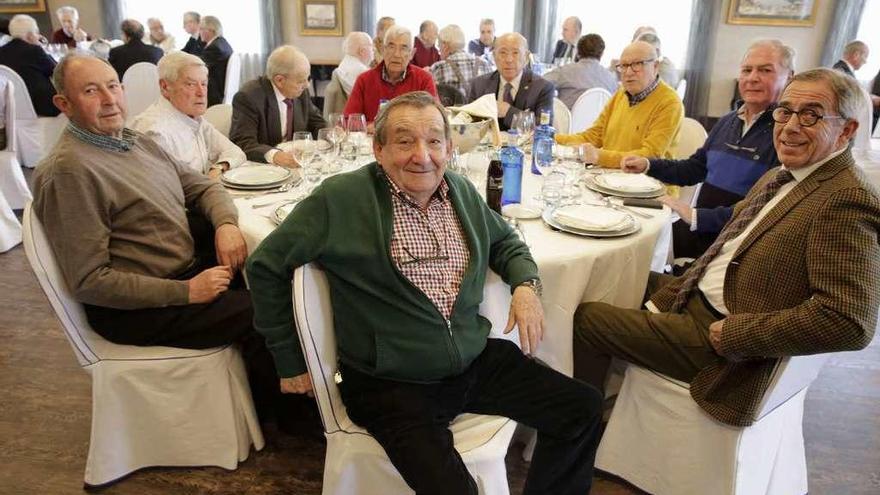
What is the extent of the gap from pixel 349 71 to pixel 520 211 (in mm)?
3028

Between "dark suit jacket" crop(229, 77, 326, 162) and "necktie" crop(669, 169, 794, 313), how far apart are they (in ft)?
→ 6.37

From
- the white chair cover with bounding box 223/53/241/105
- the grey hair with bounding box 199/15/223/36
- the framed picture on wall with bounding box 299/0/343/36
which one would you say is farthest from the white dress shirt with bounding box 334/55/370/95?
the framed picture on wall with bounding box 299/0/343/36

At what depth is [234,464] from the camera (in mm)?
1989

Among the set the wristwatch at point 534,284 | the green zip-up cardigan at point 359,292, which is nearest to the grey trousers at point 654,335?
the wristwatch at point 534,284

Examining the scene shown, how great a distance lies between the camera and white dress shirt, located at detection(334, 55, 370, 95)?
4621mm

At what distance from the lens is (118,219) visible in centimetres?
177

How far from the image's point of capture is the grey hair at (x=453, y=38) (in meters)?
5.43

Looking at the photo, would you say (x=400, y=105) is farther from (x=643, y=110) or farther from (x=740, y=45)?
(x=740, y=45)

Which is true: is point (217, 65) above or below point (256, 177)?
above

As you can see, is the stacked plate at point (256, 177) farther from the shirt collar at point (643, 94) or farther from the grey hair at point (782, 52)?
the grey hair at point (782, 52)

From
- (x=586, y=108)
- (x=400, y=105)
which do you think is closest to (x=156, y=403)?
(x=400, y=105)

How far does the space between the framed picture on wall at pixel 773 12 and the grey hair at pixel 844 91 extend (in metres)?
7.00

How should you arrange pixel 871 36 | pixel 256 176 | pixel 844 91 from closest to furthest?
pixel 844 91, pixel 256 176, pixel 871 36

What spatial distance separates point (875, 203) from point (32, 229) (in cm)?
215
